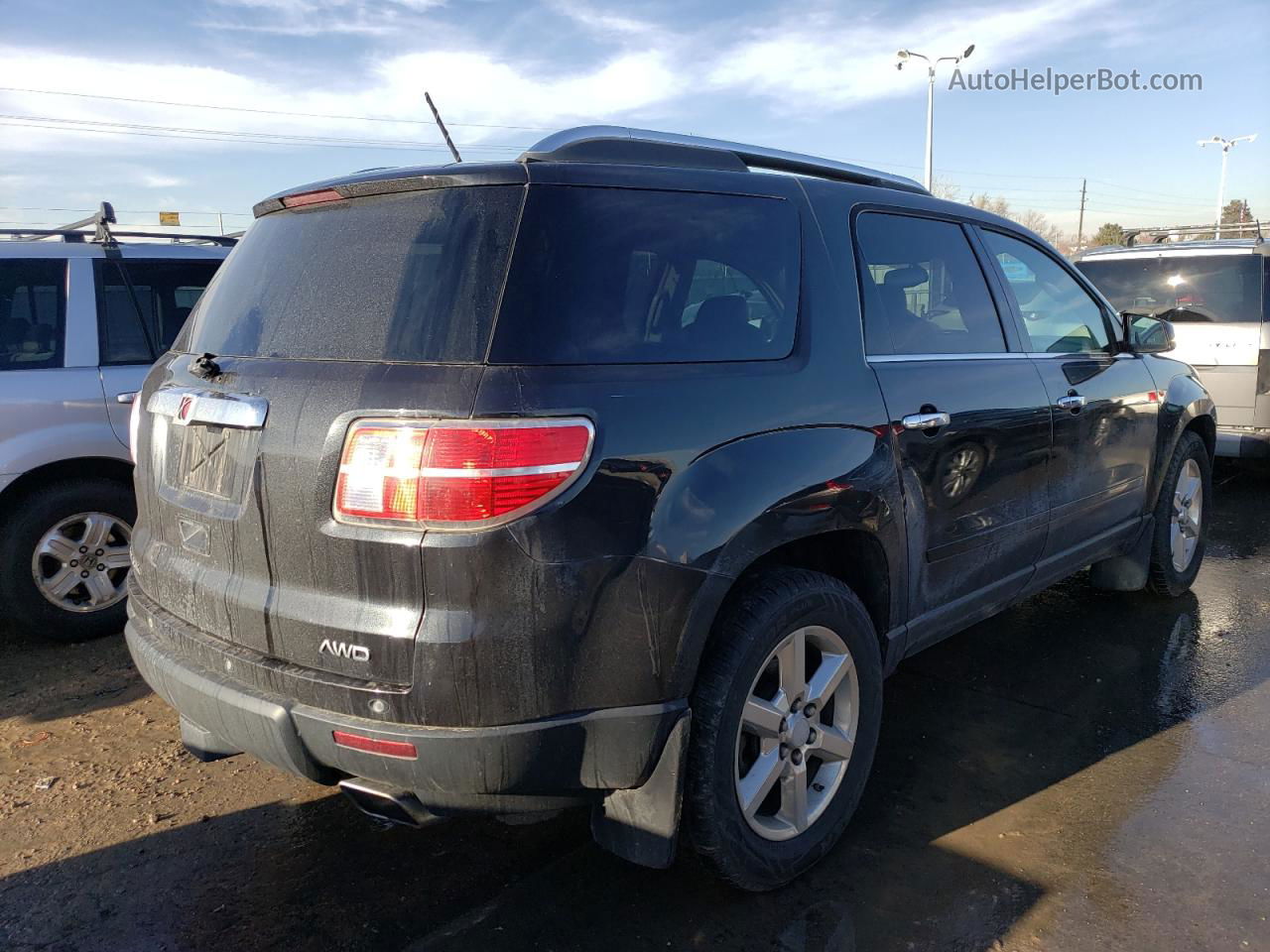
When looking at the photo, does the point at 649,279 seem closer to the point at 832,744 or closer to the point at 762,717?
the point at 762,717

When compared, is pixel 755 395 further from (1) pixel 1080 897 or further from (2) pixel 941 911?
(1) pixel 1080 897

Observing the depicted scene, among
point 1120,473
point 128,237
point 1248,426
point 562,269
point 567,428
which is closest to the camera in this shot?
point 567,428

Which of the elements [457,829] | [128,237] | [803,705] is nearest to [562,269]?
[803,705]

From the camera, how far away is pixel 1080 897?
8.59 feet

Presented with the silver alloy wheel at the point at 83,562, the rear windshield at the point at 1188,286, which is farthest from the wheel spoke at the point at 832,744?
the rear windshield at the point at 1188,286

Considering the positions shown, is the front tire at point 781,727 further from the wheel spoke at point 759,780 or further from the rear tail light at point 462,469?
the rear tail light at point 462,469

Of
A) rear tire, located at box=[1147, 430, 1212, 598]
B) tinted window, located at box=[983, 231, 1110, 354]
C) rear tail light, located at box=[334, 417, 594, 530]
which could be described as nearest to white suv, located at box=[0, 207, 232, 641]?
rear tail light, located at box=[334, 417, 594, 530]

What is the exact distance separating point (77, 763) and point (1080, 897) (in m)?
3.28

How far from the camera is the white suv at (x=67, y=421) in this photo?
169 inches

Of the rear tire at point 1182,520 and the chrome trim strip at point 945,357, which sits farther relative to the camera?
the rear tire at point 1182,520

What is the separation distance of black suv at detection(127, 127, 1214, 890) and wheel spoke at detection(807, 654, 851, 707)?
0.04 ft

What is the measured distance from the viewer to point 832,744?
2738mm

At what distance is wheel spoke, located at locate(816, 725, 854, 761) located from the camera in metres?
2.71

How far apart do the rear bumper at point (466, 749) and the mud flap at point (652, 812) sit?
3 cm
